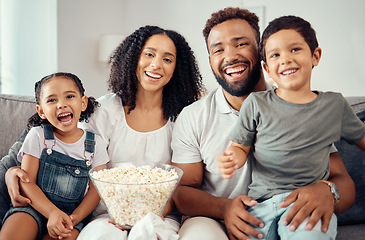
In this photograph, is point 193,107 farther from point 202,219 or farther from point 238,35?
point 202,219

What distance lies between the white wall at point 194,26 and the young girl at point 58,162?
3.25 m

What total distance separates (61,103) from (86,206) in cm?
45

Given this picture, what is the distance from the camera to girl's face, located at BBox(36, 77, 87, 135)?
168cm

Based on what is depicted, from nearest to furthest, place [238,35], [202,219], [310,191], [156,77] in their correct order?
[310,191]
[202,219]
[238,35]
[156,77]

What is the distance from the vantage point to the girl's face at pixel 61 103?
168 centimetres

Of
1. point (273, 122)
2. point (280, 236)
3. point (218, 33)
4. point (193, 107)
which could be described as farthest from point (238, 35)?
point (280, 236)

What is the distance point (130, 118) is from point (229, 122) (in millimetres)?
504

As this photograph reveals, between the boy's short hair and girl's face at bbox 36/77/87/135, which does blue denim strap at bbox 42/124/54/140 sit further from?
the boy's short hair

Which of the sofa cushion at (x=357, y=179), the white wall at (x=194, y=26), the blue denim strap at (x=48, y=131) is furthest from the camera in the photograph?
the white wall at (x=194, y=26)

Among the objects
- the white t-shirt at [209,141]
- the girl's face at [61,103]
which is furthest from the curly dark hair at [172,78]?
the girl's face at [61,103]

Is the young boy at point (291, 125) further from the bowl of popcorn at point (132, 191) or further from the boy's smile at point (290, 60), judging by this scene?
the bowl of popcorn at point (132, 191)

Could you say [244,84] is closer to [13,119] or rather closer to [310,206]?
[310,206]

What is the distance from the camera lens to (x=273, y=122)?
4.70 feet

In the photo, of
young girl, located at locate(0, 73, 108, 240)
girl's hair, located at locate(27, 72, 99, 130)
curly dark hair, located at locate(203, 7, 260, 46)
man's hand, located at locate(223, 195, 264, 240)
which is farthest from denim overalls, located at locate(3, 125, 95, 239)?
curly dark hair, located at locate(203, 7, 260, 46)
